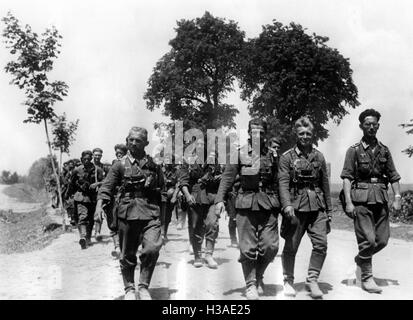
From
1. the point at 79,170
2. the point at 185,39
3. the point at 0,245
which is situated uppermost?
the point at 185,39

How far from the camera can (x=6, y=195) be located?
176 ft

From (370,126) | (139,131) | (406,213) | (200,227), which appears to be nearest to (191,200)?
(200,227)

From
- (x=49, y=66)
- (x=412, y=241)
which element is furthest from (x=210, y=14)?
(x=412, y=241)

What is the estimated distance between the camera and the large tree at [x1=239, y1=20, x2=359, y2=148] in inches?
1400

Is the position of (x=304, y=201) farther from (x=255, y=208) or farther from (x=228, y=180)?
(x=228, y=180)

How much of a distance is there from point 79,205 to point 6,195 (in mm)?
45914

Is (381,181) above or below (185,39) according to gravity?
below

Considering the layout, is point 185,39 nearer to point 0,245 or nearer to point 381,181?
point 0,245

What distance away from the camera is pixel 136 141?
6.43m

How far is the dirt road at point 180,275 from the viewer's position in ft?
21.9

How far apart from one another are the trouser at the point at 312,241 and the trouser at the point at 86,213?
610cm

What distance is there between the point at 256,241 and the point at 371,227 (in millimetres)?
1564

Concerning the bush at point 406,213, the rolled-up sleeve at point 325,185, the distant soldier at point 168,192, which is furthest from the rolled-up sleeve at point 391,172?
the bush at point 406,213

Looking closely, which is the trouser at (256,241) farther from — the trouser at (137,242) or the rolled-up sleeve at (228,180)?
the trouser at (137,242)
